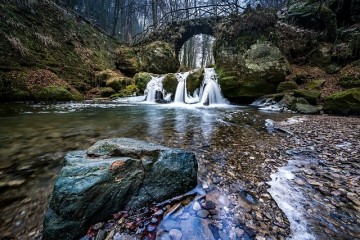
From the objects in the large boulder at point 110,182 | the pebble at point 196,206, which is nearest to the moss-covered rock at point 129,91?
the large boulder at point 110,182

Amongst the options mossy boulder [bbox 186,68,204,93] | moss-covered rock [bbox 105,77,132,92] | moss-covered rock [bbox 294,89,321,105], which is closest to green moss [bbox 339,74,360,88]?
moss-covered rock [bbox 294,89,321,105]

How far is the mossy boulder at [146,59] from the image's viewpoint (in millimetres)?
19781

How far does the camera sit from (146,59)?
2011 cm

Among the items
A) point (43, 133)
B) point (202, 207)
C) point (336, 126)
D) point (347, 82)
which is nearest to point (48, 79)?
→ point (43, 133)

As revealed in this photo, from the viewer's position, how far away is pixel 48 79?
11.4 m

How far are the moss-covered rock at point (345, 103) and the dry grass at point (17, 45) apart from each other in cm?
1632

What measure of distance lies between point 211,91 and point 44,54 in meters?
11.7

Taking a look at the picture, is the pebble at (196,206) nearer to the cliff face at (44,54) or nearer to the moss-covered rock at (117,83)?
the cliff face at (44,54)

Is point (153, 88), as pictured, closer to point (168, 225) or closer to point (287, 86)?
point (287, 86)

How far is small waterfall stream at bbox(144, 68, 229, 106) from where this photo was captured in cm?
1307

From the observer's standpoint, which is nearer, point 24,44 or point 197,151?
point 197,151

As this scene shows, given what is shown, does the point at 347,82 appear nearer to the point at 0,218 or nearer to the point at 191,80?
the point at 191,80

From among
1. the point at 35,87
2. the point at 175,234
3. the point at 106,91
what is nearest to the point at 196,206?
the point at 175,234

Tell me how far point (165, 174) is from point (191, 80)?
1251 centimetres
